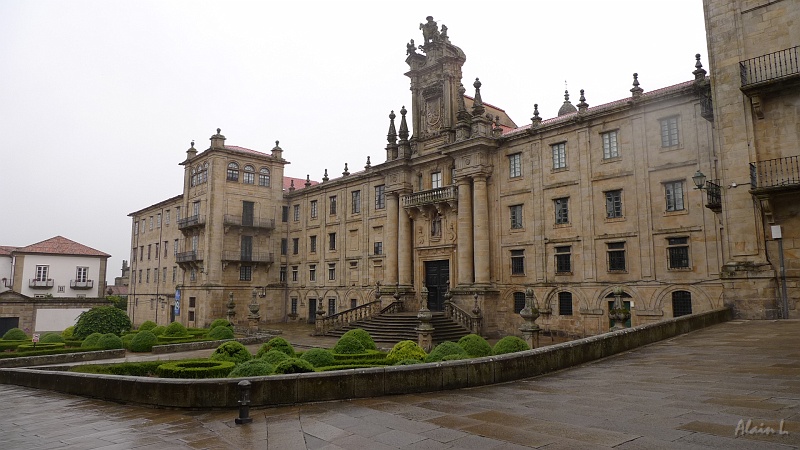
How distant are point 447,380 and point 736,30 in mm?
18818

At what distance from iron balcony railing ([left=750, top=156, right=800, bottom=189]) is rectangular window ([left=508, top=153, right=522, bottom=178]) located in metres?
13.0

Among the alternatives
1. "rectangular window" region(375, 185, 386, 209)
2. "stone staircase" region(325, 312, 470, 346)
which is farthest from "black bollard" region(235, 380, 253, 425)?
"rectangular window" region(375, 185, 386, 209)

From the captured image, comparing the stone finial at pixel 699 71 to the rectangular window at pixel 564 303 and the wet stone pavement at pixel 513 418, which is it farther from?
the wet stone pavement at pixel 513 418

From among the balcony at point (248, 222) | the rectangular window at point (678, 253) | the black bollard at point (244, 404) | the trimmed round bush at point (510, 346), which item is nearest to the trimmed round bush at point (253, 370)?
the black bollard at point (244, 404)

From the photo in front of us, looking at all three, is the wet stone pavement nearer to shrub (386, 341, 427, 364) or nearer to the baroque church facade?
shrub (386, 341, 427, 364)

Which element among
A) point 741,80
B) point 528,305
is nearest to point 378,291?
point 528,305

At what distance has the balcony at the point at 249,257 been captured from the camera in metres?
44.4

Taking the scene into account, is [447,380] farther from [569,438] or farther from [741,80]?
[741,80]

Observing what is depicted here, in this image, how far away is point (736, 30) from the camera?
1941cm

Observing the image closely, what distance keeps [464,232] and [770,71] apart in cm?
1709

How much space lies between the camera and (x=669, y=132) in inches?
952

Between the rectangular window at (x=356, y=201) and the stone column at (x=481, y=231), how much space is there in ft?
43.4

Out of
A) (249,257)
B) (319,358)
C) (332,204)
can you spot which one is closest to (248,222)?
(249,257)

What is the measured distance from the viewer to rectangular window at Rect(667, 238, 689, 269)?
2311 cm
